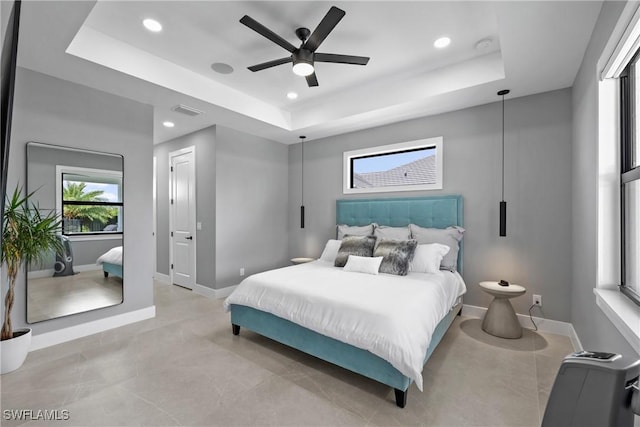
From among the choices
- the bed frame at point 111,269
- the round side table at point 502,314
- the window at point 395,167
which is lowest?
the round side table at point 502,314

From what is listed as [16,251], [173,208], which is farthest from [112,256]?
[173,208]

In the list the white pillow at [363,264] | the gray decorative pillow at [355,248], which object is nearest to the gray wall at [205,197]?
the gray decorative pillow at [355,248]

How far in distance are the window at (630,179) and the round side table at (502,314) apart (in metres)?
1.08

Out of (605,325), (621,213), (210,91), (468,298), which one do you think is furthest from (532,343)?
(210,91)

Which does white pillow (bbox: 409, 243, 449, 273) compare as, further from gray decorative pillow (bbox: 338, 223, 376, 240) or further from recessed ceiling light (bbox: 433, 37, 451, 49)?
recessed ceiling light (bbox: 433, 37, 451, 49)

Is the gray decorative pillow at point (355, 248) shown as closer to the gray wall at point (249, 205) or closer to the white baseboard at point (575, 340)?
the gray wall at point (249, 205)

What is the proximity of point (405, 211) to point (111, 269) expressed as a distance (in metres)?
3.68

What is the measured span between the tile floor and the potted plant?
16cm

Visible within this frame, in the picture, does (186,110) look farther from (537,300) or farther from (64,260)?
(537,300)

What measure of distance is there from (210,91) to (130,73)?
0.89 m

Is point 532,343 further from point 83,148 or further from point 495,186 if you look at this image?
point 83,148

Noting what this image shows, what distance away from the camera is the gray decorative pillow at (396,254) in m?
3.27

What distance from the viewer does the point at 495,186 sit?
3.57 m

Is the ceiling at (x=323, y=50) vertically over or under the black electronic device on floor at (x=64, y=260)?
over
